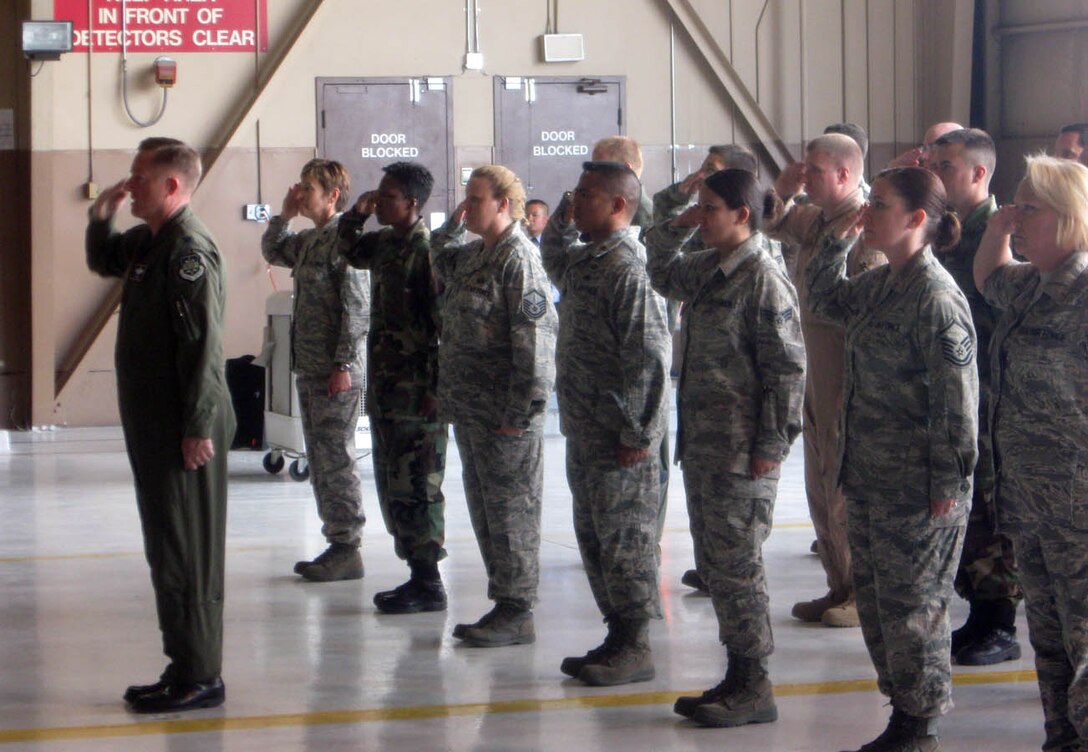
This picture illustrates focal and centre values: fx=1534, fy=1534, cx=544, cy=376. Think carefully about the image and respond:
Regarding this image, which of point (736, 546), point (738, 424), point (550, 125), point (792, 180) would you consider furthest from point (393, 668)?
point (550, 125)

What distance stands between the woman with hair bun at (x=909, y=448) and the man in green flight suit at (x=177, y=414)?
6.11ft

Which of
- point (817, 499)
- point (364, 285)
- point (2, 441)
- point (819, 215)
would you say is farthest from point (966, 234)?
point (2, 441)

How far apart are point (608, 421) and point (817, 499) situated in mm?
1431

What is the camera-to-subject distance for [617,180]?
194 inches

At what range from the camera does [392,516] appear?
603 cm

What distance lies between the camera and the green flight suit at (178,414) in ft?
14.8

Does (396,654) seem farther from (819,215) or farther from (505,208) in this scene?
(819,215)

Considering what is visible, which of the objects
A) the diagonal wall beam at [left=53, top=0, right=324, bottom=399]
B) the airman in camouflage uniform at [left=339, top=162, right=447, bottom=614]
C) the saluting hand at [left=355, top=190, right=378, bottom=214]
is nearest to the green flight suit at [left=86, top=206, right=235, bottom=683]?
the airman in camouflage uniform at [left=339, top=162, right=447, bottom=614]

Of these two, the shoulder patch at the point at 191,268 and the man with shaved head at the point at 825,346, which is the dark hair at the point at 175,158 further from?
the man with shaved head at the point at 825,346

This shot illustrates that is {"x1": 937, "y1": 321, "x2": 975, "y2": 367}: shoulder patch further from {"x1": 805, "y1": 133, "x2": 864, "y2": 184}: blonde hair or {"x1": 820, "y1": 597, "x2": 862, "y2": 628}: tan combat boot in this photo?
{"x1": 820, "y1": 597, "x2": 862, "y2": 628}: tan combat boot

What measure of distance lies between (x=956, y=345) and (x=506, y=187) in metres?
2.06

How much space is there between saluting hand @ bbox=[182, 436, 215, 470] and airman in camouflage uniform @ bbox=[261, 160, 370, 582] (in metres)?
2.02

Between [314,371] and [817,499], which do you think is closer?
[817,499]

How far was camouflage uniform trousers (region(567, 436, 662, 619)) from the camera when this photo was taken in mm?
4805
